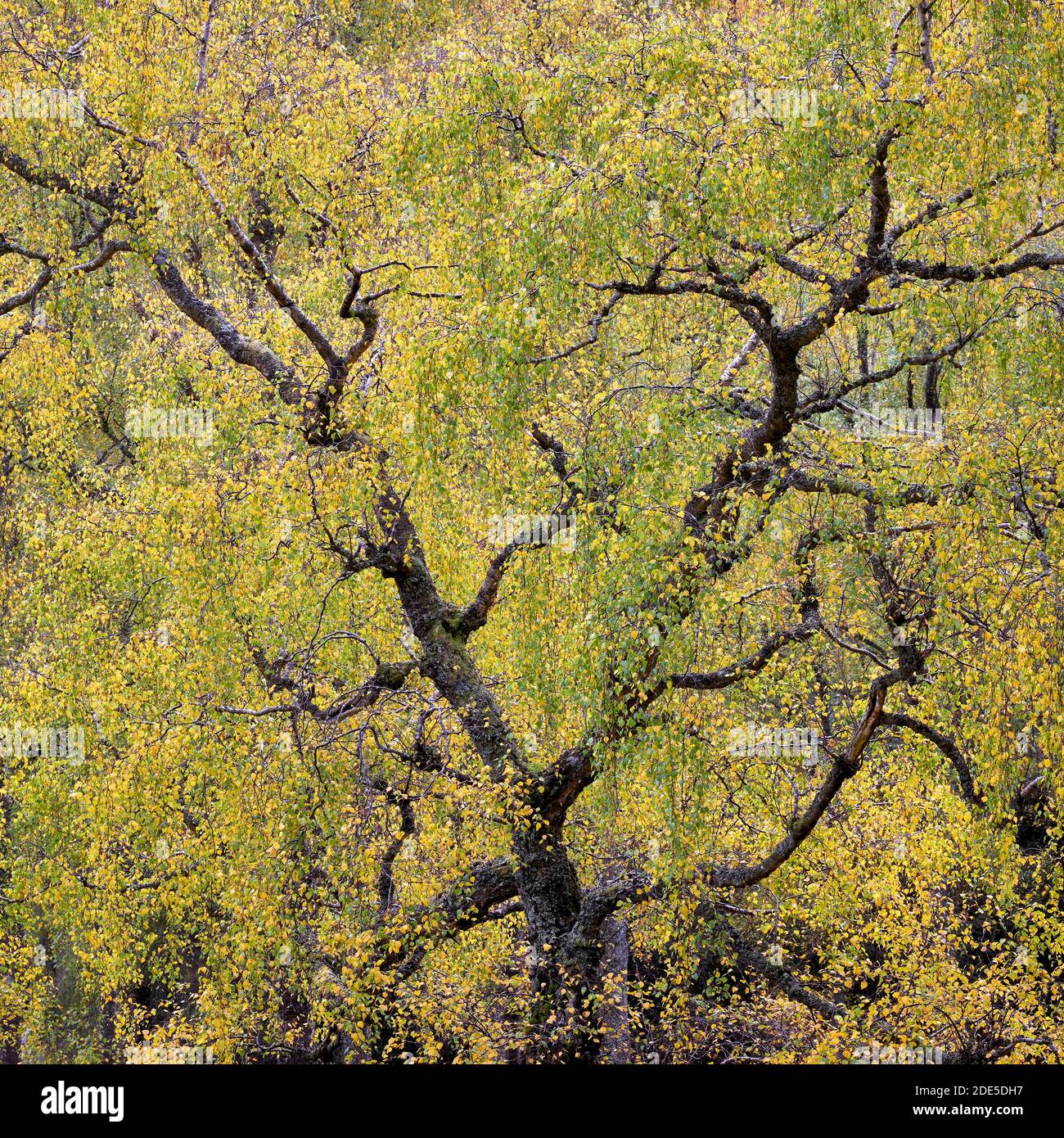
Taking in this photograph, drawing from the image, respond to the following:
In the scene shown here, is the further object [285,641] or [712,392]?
[285,641]

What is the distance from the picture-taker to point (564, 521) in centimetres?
969

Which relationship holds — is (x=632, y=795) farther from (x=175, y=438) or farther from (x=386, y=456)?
(x=175, y=438)

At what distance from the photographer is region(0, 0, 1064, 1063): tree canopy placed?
7973 millimetres

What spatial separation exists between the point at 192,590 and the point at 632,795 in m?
4.50

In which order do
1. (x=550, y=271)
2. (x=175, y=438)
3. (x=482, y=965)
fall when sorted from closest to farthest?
1. (x=550, y=271)
2. (x=482, y=965)
3. (x=175, y=438)

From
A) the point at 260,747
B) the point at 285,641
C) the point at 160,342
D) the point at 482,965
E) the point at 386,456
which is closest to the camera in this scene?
the point at 260,747

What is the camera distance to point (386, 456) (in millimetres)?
10555

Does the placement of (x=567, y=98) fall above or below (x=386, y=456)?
above

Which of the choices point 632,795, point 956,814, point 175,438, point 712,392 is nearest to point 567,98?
point 712,392

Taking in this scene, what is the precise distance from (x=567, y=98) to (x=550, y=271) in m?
1.70

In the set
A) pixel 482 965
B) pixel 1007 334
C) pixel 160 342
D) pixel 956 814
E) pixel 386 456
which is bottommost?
pixel 482 965

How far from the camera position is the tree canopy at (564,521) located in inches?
314

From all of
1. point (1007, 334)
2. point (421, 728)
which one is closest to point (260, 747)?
point (421, 728)

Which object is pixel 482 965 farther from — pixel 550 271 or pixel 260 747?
pixel 550 271
